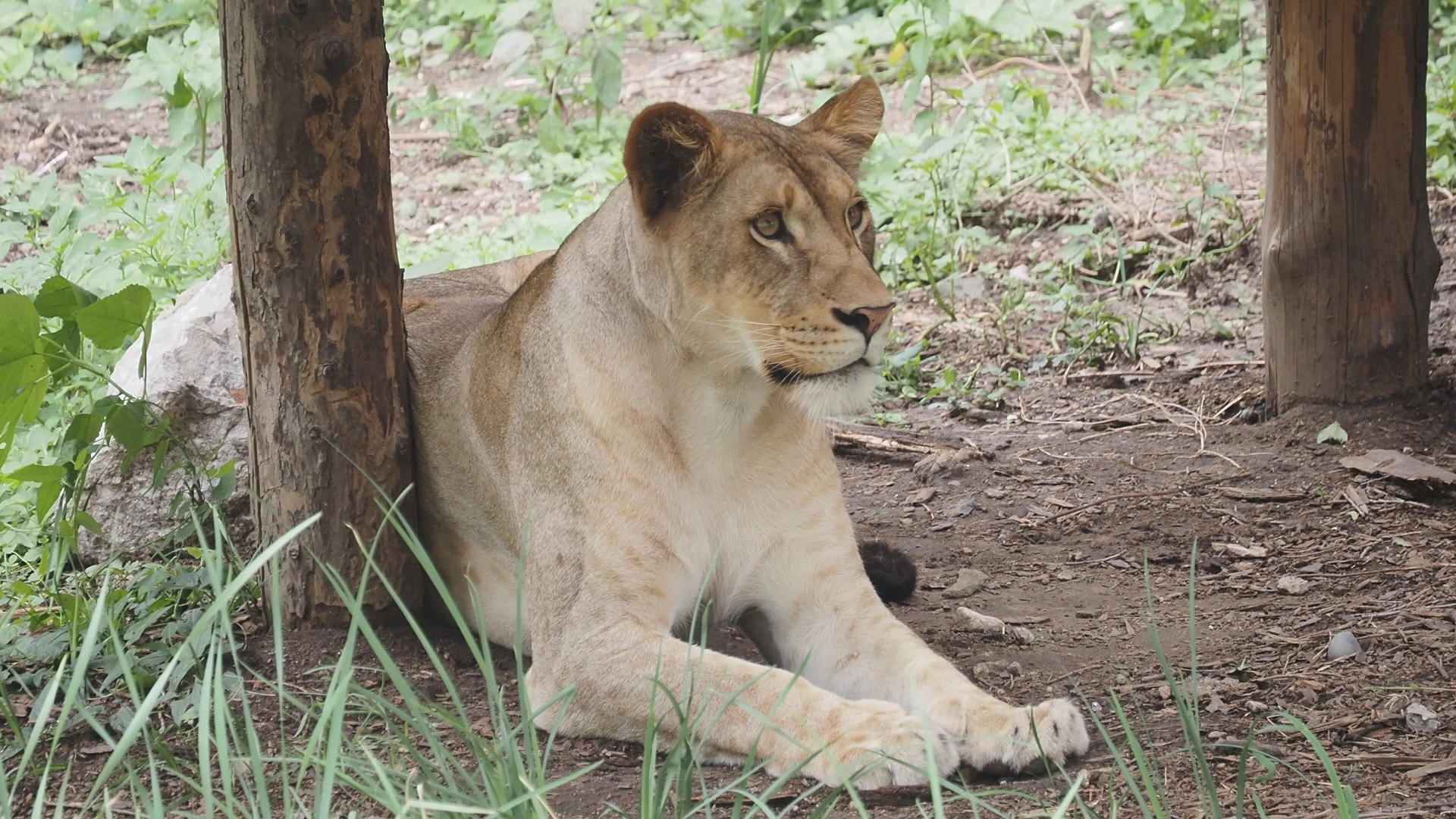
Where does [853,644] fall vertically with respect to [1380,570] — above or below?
above

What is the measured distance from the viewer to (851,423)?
5.54 metres

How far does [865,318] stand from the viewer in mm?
3137

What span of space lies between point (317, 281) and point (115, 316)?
0.46 meters

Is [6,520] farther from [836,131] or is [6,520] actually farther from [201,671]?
[836,131]

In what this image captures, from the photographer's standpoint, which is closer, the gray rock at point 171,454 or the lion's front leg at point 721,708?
the lion's front leg at point 721,708

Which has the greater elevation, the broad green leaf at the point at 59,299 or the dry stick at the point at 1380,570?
the broad green leaf at the point at 59,299

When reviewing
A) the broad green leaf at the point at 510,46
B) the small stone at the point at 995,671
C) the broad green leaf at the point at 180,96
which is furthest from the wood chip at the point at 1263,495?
the broad green leaf at the point at 510,46

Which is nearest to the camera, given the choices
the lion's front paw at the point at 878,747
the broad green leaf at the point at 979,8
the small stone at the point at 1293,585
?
the lion's front paw at the point at 878,747

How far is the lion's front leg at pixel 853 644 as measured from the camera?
301cm

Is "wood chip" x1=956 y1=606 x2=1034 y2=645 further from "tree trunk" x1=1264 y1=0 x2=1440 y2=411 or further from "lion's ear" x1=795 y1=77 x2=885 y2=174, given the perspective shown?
"tree trunk" x1=1264 y1=0 x2=1440 y2=411

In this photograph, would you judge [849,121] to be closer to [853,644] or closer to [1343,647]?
[853,644]

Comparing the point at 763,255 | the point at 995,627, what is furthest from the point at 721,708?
the point at 995,627

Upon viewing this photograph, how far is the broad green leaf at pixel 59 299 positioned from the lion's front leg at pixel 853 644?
167cm

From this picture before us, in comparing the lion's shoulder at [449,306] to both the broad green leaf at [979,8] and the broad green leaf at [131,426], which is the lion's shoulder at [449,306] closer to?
the broad green leaf at [131,426]
